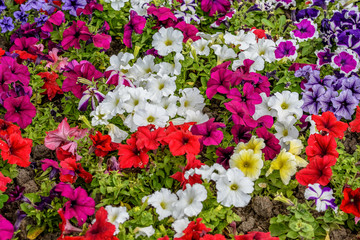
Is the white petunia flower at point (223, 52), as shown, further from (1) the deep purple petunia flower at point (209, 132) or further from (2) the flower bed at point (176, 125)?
(1) the deep purple petunia flower at point (209, 132)

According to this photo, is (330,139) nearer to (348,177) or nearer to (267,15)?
(348,177)

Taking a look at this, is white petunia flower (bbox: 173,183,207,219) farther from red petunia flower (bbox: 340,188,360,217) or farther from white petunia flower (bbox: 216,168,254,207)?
red petunia flower (bbox: 340,188,360,217)

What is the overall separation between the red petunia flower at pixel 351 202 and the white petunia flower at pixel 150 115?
1.19 metres

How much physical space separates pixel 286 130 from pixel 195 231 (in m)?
1.08

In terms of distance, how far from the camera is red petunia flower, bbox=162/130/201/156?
254cm

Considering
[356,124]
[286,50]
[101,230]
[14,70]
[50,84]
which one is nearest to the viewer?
[101,230]

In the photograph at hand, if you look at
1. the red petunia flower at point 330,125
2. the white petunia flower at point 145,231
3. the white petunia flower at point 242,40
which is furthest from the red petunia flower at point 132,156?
the white petunia flower at point 242,40

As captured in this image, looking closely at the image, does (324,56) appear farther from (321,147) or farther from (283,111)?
(321,147)

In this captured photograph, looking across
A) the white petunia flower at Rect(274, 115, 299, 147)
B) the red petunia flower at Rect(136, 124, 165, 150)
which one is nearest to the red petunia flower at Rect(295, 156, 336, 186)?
the white petunia flower at Rect(274, 115, 299, 147)

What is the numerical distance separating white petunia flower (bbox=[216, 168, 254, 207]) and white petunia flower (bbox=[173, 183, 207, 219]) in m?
0.11

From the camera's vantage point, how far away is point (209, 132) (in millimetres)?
2717

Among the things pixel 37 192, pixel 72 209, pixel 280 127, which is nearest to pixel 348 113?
pixel 280 127

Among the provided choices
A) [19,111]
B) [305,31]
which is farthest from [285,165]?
[19,111]

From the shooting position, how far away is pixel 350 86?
3127mm
